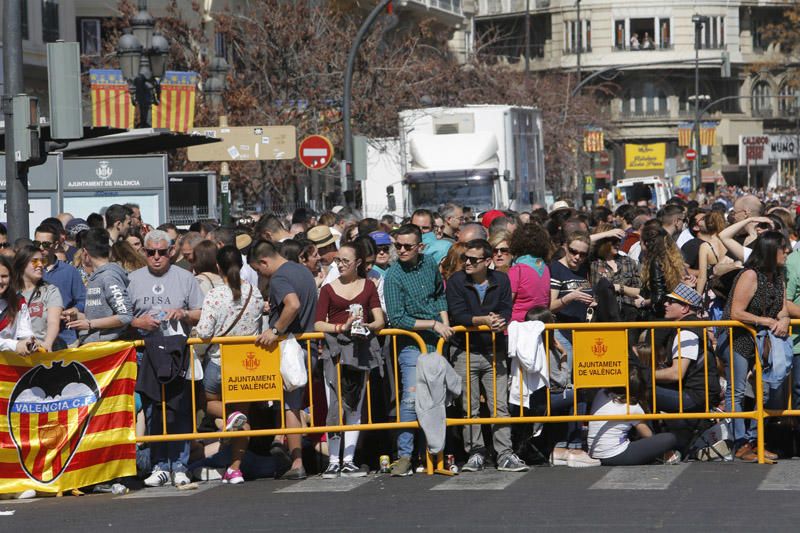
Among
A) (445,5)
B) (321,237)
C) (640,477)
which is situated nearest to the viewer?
(640,477)

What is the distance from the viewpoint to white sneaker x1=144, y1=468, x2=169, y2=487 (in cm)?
1081

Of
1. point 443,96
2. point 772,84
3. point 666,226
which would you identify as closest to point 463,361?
point 666,226

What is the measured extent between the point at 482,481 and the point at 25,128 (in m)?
6.41

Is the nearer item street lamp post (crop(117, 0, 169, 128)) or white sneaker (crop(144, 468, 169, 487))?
white sneaker (crop(144, 468, 169, 487))

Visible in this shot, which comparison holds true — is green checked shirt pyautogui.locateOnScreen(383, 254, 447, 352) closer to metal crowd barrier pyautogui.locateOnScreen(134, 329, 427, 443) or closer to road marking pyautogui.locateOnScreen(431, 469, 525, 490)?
metal crowd barrier pyautogui.locateOnScreen(134, 329, 427, 443)

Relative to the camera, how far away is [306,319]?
11.2 meters

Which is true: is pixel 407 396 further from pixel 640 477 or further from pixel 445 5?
pixel 445 5

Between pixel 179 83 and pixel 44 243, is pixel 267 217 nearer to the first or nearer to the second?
pixel 44 243

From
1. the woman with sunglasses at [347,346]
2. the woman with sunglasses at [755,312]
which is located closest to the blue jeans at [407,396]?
the woman with sunglasses at [347,346]

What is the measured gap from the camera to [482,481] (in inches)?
412

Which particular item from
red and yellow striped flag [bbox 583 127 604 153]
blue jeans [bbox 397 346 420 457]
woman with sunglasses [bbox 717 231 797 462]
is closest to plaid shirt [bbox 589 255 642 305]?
woman with sunglasses [bbox 717 231 797 462]

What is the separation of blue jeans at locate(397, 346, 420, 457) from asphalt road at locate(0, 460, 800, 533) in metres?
0.29

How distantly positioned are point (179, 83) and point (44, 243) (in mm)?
12655

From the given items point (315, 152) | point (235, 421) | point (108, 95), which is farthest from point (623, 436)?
point (108, 95)
